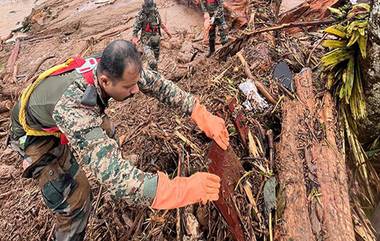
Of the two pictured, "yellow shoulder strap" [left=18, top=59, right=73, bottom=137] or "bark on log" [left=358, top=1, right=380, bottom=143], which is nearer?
"yellow shoulder strap" [left=18, top=59, right=73, bottom=137]

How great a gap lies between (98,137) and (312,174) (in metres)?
1.72

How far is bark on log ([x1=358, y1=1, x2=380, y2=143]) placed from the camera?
352 cm

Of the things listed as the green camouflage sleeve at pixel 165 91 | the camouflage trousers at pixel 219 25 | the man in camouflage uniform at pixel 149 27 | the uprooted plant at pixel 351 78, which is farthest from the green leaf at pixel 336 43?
the camouflage trousers at pixel 219 25

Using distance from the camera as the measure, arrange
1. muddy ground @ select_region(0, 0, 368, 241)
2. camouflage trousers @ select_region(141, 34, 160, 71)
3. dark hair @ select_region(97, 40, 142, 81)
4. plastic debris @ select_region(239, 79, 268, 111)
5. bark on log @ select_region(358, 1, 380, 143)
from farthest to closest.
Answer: camouflage trousers @ select_region(141, 34, 160, 71)
plastic debris @ select_region(239, 79, 268, 111)
bark on log @ select_region(358, 1, 380, 143)
muddy ground @ select_region(0, 0, 368, 241)
dark hair @ select_region(97, 40, 142, 81)

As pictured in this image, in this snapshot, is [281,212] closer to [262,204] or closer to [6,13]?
[262,204]

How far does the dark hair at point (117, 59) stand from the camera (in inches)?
97.9

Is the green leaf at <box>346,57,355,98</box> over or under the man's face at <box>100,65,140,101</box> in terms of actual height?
under

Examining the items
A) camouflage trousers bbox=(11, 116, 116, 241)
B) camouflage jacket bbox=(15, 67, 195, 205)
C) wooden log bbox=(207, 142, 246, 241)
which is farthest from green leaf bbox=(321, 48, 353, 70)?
camouflage jacket bbox=(15, 67, 195, 205)

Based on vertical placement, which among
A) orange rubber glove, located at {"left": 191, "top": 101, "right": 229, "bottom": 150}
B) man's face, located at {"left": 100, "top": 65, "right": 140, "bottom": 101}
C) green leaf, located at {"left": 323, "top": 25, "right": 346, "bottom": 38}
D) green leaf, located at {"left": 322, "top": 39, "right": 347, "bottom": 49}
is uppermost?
man's face, located at {"left": 100, "top": 65, "right": 140, "bottom": 101}

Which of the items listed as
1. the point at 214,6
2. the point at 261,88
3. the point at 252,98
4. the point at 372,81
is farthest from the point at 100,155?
the point at 214,6

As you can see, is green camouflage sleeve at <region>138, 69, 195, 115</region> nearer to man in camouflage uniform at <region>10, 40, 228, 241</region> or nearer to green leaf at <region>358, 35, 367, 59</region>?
man in camouflage uniform at <region>10, 40, 228, 241</region>

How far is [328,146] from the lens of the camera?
3.55m

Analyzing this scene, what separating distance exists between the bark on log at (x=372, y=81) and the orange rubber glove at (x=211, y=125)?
149 centimetres

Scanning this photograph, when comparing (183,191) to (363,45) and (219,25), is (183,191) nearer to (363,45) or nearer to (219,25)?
(363,45)
